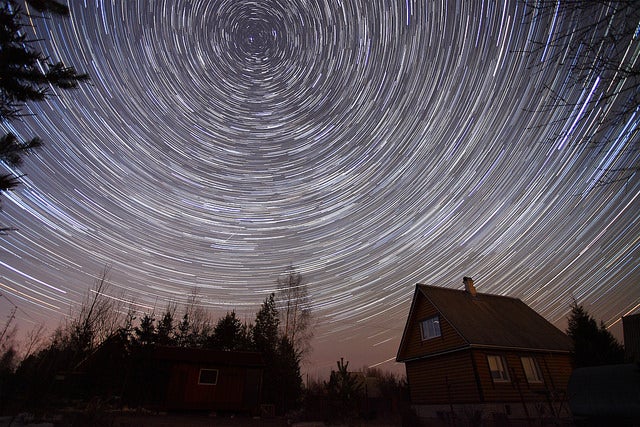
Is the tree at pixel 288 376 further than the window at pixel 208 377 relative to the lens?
Yes

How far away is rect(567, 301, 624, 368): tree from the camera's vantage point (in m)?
19.2

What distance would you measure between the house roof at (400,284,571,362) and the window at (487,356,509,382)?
0.79m

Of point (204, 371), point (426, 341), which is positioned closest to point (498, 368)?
point (426, 341)

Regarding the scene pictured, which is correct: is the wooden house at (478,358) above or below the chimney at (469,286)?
below

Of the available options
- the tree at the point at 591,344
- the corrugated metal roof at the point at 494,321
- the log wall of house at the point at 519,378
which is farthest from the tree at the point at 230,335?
the tree at the point at 591,344

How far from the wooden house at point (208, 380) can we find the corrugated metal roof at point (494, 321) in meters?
13.4

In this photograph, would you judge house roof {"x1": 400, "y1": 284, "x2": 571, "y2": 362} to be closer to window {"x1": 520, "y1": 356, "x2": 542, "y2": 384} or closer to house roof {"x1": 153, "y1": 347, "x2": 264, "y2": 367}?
window {"x1": 520, "y1": 356, "x2": 542, "y2": 384}

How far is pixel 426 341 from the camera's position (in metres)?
20.2

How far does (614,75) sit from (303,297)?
34727 millimetres

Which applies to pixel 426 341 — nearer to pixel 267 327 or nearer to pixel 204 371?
pixel 204 371

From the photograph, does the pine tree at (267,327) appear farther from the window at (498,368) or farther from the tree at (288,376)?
the window at (498,368)

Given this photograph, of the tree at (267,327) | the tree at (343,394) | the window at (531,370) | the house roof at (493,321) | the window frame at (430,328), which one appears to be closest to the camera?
the tree at (343,394)

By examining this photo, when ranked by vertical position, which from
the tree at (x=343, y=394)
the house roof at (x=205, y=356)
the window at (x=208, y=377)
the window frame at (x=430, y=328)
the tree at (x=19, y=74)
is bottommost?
the tree at (x=343, y=394)

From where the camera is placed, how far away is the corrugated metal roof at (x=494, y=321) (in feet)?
59.3
